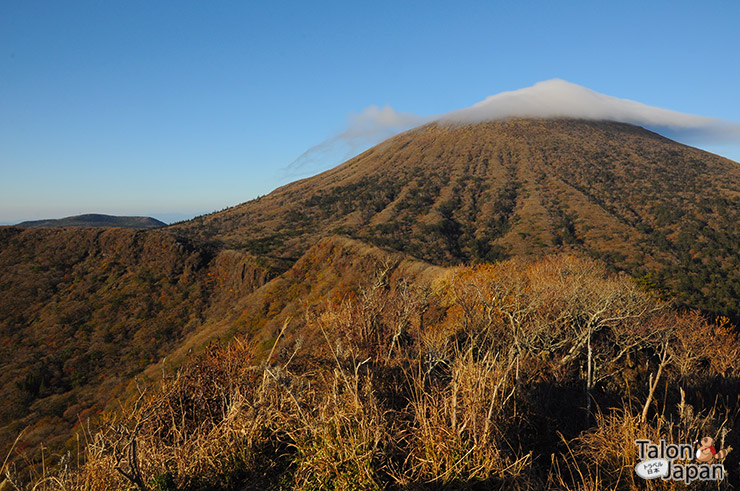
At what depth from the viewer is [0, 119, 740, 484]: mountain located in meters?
22.1

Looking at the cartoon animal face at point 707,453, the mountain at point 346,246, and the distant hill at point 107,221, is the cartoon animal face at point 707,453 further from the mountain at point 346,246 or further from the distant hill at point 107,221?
the distant hill at point 107,221

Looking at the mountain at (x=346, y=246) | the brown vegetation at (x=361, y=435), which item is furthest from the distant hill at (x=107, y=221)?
the brown vegetation at (x=361, y=435)

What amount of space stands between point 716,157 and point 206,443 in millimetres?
144814

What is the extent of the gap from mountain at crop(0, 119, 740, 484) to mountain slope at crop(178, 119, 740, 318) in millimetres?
490

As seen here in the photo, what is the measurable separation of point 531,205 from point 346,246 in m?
63.7

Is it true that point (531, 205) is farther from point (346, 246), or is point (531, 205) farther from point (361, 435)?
point (361, 435)

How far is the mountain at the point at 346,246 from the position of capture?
22078mm

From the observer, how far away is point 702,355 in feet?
47.3

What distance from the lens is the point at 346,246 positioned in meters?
25.7

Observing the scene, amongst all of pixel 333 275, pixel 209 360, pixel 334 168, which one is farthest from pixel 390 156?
pixel 209 360

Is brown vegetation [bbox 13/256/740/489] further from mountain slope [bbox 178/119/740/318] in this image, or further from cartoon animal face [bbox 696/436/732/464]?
mountain slope [bbox 178/119/740/318]

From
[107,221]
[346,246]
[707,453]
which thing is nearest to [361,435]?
[707,453]

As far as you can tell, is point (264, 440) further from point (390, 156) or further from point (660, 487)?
point (390, 156)

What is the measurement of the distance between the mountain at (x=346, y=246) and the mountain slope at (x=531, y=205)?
19.3 inches
